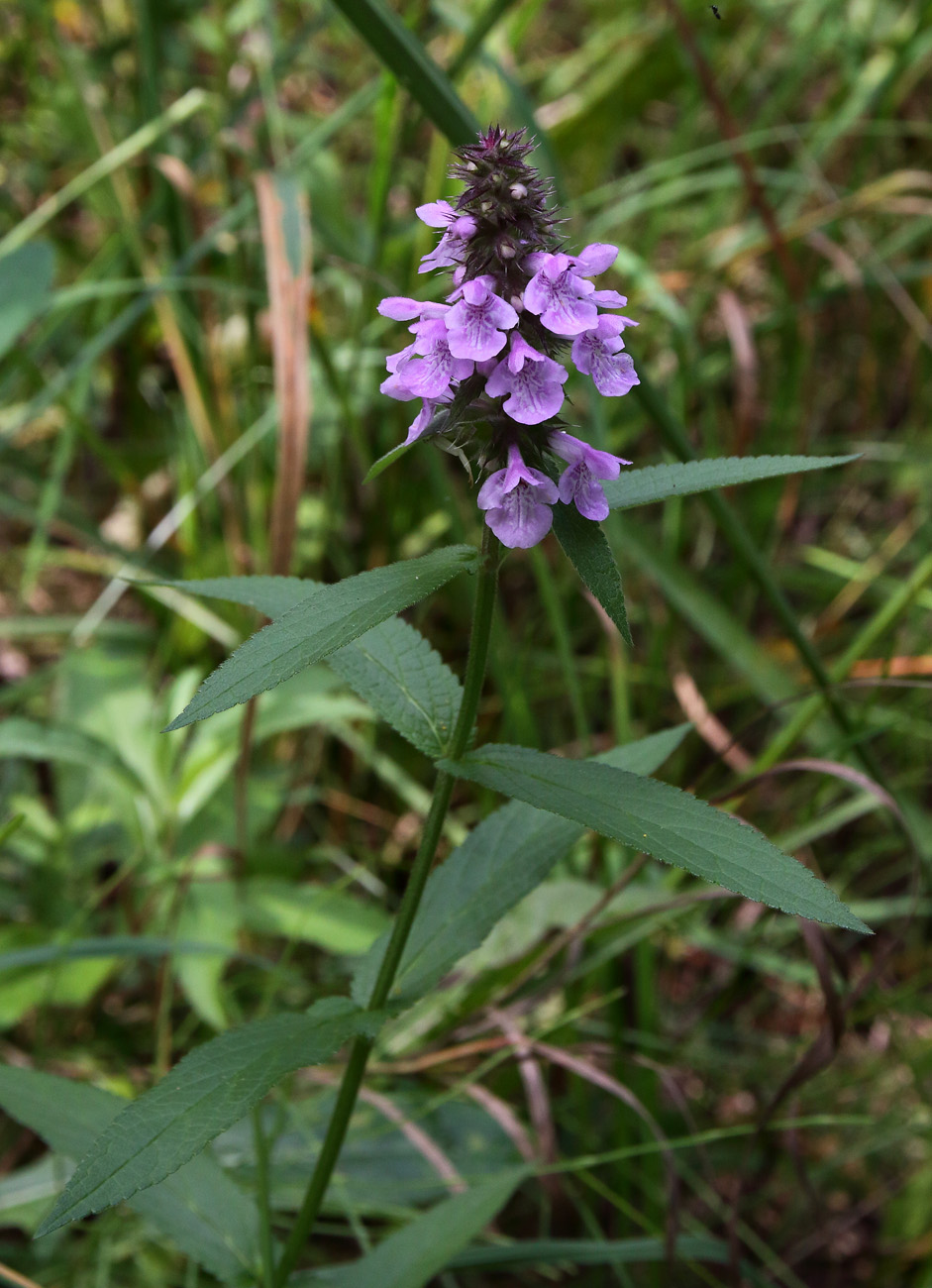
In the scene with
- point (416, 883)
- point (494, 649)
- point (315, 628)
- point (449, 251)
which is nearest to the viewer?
point (315, 628)

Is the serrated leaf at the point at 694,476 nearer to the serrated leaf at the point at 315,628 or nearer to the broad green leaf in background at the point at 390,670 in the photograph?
the serrated leaf at the point at 315,628

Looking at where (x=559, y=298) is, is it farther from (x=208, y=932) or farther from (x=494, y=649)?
(x=208, y=932)

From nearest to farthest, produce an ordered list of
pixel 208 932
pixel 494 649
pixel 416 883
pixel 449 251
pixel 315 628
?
pixel 315 628 < pixel 449 251 < pixel 416 883 < pixel 208 932 < pixel 494 649

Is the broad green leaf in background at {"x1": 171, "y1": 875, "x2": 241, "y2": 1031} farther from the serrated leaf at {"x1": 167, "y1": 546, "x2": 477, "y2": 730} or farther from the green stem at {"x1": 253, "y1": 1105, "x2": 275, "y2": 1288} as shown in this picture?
the serrated leaf at {"x1": 167, "y1": 546, "x2": 477, "y2": 730}

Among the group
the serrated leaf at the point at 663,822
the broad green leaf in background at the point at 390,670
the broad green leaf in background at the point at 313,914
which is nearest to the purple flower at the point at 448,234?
the broad green leaf in background at the point at 390,670

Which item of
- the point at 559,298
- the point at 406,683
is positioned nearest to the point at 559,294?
the point at 559,298

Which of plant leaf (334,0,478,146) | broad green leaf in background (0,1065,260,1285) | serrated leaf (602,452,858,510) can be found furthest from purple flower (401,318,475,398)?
broad green leaf in background (0,1065,260,1285)
